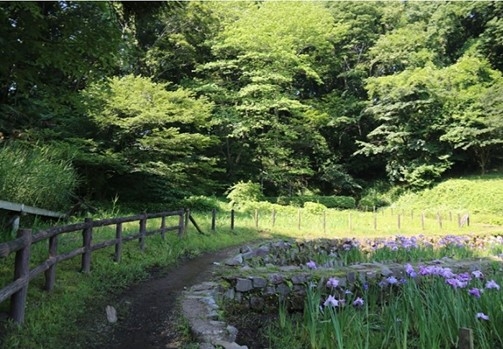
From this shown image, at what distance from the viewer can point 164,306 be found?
4426mm

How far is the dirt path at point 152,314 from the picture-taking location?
3.44m

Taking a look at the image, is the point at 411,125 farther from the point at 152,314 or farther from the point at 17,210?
the point at 152,314

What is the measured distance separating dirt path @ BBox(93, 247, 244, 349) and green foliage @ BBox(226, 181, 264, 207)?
1141 centimetres

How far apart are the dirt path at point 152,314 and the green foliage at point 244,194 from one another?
37.5ft

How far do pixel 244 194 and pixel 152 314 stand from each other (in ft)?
46.9

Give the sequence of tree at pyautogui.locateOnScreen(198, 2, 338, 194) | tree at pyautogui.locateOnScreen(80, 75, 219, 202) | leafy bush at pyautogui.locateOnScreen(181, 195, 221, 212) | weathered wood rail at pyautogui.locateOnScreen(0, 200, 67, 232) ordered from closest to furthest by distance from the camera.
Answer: weathered wood rail at pyautogui.locateOnScreen(0, 200, 67, 232) < tree at pyautogui.locateOnScreen(80, 75, 219, 202) < leafy bush at pyautogui.locateOnScreen(181, 195, 221, 212) < tree at pyautogui.locateOnScreen(198, 2, 338, 194)

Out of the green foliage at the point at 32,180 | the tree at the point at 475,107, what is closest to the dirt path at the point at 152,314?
the green foliage at the point at 32,180

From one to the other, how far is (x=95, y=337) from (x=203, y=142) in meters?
12.8

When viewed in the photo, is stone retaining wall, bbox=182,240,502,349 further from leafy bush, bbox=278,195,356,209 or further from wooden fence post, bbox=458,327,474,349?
leafy bush, bbox=278,195,356,209

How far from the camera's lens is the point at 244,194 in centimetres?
1842

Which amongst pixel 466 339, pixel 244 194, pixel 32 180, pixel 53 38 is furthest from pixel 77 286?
pixel 244 194

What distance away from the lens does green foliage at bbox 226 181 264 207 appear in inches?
699

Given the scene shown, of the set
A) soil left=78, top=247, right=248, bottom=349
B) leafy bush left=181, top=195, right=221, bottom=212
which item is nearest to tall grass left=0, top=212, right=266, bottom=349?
soil left=78, top=247, right=248, bottom=349

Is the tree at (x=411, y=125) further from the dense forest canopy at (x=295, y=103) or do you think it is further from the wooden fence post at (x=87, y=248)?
the wooden fence post at (x=87, y=248)
